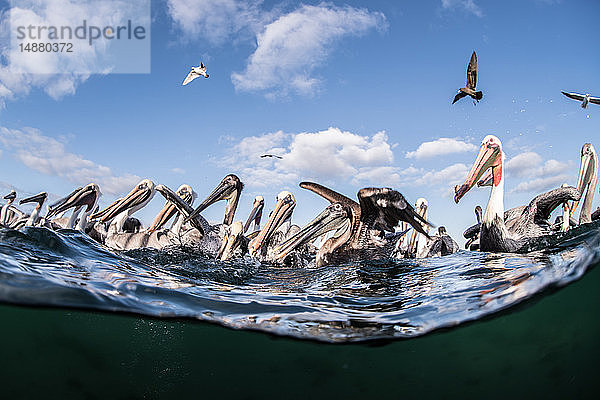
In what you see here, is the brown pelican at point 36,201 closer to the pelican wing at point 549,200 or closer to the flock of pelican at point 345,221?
the flock of pelican at point 345,221

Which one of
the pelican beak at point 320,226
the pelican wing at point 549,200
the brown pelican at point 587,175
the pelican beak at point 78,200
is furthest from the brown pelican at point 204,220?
the brown pelican at point 587,175

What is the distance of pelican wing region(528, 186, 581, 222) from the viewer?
32.2ft

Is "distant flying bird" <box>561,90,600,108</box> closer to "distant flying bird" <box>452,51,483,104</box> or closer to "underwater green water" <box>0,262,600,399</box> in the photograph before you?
"distant flying bird" <box>452,51,483,104</box>

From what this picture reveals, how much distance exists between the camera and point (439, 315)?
559cm

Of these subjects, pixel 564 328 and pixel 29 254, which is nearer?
pixel 29 254

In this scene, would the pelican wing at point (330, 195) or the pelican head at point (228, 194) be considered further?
the pelican head at point (228, 194)

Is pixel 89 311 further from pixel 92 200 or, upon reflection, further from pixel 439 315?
pixel 92 200

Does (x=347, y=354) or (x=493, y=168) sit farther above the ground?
(x=493, y=168)

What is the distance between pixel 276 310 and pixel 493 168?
8086mm

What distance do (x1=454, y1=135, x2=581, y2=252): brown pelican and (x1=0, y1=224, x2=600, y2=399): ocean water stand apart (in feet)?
4.32

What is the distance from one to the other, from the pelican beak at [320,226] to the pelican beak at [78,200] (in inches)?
433

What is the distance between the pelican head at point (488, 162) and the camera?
1062 cm

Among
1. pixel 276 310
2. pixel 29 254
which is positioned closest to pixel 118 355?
pixel 29 254

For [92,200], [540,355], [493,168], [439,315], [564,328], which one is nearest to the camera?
[439,315]
